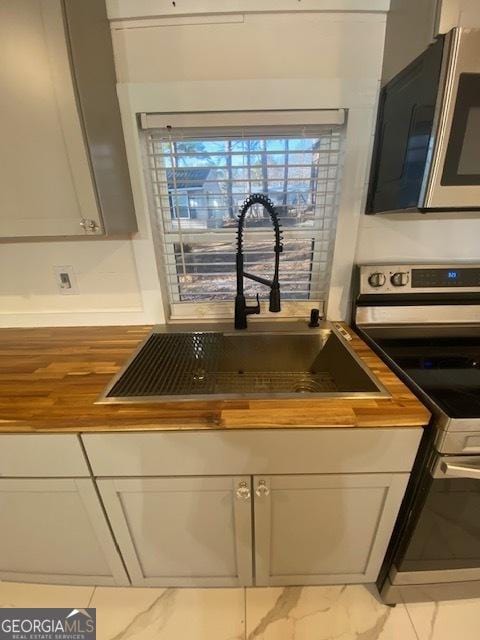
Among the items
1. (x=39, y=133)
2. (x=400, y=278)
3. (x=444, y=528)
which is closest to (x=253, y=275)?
(x=400, y=278)

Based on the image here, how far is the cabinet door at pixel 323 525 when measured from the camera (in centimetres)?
85

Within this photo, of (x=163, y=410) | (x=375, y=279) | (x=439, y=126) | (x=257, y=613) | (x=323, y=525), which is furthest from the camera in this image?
(x=375, y=279)

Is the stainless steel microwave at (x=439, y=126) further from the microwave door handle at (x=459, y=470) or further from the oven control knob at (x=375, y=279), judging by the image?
the microwave door handle at (x=459, y=470)

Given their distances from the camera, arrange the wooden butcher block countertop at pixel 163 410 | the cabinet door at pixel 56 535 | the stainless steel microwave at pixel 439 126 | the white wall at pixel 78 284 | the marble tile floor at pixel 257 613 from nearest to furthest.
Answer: the stainless steel microwave at pixel 439 126 → the wooden butcher block countertop at pixel 163 410 → the cabinet door at pixel 56 535 → the marble tile floor at pixel 257 613 → the white wall at pixel 78 284

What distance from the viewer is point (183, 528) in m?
0.94

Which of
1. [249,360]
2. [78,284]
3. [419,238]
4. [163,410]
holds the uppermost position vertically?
[419,238]

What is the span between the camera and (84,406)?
823mm

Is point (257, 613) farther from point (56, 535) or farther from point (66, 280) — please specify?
point (66, 280)

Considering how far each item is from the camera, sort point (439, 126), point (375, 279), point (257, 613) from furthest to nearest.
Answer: point (375, 279) → point (257, 613) → point (439, 126)

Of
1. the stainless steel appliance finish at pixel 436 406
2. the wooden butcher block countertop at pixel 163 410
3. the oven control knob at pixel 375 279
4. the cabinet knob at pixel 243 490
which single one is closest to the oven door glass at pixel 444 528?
the stainless steel appliance finish at pixel 436 406

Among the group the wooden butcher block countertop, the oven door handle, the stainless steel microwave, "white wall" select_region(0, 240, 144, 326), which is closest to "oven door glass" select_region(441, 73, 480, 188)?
the stainless steel microwave

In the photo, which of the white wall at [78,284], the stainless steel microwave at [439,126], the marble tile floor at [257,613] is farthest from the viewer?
the white wall at [78,284]

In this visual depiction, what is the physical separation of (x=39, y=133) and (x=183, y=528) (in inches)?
54.9

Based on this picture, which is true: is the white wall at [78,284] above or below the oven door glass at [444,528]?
above
